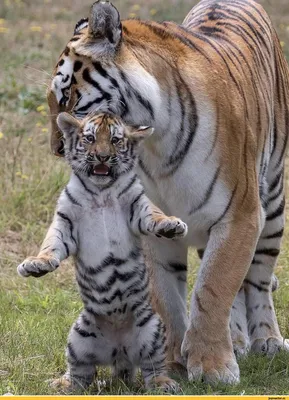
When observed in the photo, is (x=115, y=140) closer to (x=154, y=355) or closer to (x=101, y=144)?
(x=101, y=144)

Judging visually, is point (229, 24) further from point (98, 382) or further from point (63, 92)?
point (98, 382)

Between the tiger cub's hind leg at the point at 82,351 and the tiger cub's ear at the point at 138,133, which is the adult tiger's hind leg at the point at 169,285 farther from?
the tiger cub's ear at the point at 138,133

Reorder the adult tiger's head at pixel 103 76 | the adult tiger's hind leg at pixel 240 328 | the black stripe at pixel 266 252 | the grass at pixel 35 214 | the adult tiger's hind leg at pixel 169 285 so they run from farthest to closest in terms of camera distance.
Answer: the black stripe at pixel 266 252
the adult tiger's hind leg at pixel 240 328
the adult tiger's hind leg at pixel 169 285
the grass at pixel 35 214
the adult tiger's head at pixel 103 76

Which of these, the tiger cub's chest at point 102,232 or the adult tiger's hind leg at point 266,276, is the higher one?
the tiger cub's chest at point 102,232

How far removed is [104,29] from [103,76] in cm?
19

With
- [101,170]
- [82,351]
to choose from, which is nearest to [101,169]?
[101,170]

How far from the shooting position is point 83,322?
4.32 metres

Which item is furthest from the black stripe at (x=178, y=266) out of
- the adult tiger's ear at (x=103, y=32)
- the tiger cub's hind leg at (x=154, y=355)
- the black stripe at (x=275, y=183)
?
the adult tiger's ear at (x=103, y=32)

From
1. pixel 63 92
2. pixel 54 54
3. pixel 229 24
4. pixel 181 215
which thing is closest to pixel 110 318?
pixel 181 215

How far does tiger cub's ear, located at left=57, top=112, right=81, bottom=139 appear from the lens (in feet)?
14.0

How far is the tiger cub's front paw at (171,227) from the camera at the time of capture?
13.1ft

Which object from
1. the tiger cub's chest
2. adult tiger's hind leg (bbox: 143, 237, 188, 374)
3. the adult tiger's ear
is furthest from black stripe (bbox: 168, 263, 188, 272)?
the adult tiger's ear

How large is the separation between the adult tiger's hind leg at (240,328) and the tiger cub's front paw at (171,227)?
1.38 metres

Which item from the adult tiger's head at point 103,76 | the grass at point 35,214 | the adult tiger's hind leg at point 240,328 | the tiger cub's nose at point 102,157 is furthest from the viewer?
the adult tiger's hind leg at point 240,328
